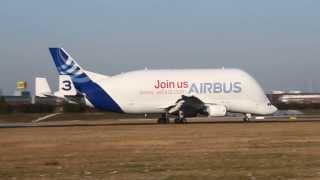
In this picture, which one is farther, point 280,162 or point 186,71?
point 186,71

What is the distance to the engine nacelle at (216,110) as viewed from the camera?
67.0 metres

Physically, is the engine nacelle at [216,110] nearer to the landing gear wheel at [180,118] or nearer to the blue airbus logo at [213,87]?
the blue airbus logo at [213,87]

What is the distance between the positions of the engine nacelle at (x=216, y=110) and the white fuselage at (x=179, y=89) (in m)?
0.51

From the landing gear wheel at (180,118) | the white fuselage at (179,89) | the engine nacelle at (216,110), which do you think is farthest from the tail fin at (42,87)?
the engine nacelle at (216,110)

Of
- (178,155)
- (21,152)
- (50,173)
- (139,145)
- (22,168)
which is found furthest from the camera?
(139,145)

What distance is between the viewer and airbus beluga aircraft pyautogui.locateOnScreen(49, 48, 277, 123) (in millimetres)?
67625

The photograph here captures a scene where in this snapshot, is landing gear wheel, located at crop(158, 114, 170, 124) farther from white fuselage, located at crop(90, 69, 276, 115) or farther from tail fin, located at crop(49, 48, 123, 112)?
tail fin, located at crop(49, 48, 123, 112)

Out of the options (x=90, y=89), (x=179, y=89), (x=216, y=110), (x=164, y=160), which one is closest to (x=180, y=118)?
(x=179, y=89)

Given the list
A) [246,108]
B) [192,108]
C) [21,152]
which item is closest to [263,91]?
[246,108]

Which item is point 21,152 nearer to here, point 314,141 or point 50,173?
point 50,173

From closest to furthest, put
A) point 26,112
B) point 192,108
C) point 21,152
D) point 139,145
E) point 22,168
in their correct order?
point 22,168, point 21,152, point 139,145, point 192,108, point 26,112

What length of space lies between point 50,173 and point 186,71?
165 feet

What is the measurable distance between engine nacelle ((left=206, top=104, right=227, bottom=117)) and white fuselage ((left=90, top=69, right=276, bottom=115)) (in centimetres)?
51

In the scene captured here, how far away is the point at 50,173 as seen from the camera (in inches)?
750
